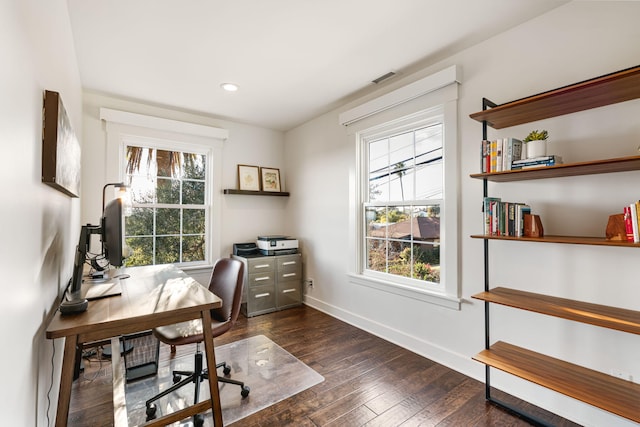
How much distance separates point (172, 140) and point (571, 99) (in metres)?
3.71

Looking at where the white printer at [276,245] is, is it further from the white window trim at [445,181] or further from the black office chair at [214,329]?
the white window trim at [445,181]

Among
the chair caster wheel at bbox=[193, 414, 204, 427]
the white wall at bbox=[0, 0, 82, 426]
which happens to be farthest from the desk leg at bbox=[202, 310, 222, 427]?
the white wall at bbox=[0, 0, 82, 426]

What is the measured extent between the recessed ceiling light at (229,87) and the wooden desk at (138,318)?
1.96 meters

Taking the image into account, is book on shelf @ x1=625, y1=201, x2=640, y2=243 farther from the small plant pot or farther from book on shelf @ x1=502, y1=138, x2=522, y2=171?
book on shelf @ x1=502, y1=138, x2=522, y2=171

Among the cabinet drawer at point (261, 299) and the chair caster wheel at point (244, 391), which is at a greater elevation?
the cabinet drawer at point (261, 299)

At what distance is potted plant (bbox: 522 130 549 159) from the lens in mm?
1710

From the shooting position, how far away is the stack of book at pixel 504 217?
5.94 ft

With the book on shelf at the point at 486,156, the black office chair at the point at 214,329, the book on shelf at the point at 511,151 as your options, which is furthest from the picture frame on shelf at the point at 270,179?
the book on shelf at the point at 511,151

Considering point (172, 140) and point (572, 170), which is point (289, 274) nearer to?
point (172, 140)

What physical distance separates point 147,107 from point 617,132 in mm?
4100

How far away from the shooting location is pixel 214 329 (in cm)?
199

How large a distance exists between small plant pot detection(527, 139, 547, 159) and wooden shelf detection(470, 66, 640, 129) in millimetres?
204

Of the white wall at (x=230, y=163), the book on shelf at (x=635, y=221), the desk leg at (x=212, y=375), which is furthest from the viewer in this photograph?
the white wall at (x=230, y=163)

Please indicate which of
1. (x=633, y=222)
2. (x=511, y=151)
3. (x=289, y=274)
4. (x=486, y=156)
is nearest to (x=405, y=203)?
(x=486, y=156)
